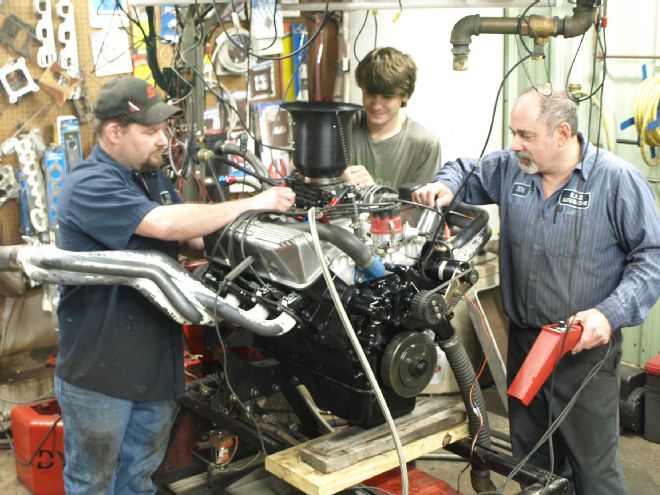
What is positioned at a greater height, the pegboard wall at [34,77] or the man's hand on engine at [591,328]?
the pegboard wall at [34,77]

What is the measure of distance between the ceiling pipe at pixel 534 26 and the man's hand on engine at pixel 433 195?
14.6 inches

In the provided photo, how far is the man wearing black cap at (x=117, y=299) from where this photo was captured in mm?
2197

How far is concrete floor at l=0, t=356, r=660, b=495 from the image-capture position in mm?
3303

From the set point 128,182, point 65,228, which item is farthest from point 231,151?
point 65,228

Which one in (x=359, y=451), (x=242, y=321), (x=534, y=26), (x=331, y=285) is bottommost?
(x=359, y=451)

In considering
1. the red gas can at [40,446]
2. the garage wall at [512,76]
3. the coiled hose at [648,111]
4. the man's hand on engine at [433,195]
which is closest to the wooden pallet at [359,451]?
the man's hand on engine at [433,195]

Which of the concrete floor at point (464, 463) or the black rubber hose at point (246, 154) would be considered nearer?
the black rubber hose at point (246, 154)

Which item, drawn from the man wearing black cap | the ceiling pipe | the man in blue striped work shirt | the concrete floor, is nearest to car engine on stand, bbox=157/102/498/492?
the man wearing black cap

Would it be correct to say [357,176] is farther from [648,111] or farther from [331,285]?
[648,111]

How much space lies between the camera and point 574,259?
245cm

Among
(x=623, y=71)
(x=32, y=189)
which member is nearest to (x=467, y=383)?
(x=623, y=71)

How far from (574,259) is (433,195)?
0.44 m

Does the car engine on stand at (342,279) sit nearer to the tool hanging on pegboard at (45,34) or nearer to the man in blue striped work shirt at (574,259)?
the man in blue striped work shirt at (574,259)

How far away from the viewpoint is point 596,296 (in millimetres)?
2453
